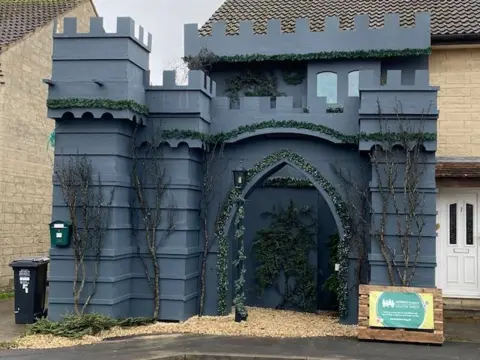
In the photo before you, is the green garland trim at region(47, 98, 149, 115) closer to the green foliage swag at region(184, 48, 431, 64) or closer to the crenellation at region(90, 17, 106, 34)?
the crenellation at region(90, 17, 106, 34)

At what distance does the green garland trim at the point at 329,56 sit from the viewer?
15211mm

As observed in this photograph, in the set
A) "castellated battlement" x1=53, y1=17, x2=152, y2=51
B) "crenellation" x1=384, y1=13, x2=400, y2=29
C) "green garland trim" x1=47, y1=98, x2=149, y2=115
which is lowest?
"green garland trim" x1=47, y1=98, x2=149, y2=115

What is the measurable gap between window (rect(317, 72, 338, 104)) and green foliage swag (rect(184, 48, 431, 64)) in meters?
0.56

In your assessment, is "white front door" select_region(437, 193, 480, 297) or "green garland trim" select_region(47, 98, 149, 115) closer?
"green garland trim" select_region(47, 98, 149, 115)

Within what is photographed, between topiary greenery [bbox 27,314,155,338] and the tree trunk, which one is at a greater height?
the tree trunk

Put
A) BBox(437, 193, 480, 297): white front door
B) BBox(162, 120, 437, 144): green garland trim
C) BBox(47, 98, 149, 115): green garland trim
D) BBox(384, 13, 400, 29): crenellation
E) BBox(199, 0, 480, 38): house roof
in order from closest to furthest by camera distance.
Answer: BBox(47, 98, 149, 115): green garland trim < BBox(162, 120, 437, 144): green garland trim < BBox(437, 193, 480, 297): white front door < BBox(384, 13, 400, 29): crenellation < BBox(199, 0, 480, 38): house roof

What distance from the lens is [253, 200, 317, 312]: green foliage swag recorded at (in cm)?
1384

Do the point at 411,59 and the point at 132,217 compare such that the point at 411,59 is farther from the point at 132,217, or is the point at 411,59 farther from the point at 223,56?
the point at 132,217

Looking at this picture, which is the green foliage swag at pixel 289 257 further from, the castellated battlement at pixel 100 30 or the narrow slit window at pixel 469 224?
the castellated battlement at pixel 100 30

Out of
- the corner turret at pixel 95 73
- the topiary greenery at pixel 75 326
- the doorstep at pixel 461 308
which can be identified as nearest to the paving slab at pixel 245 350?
the topiary greenery at pixel 75 326

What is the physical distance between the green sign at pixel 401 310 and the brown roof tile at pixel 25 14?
39.2ft

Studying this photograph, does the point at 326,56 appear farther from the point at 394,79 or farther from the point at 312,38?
the point at 394,79

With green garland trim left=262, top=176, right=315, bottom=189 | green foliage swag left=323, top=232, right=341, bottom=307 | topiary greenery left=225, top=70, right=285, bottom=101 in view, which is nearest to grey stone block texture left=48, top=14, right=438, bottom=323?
green foliage swag left=323, top=232, right=341, bottom=307

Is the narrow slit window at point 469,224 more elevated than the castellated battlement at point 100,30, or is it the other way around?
the castellated battlement at point 100,30
